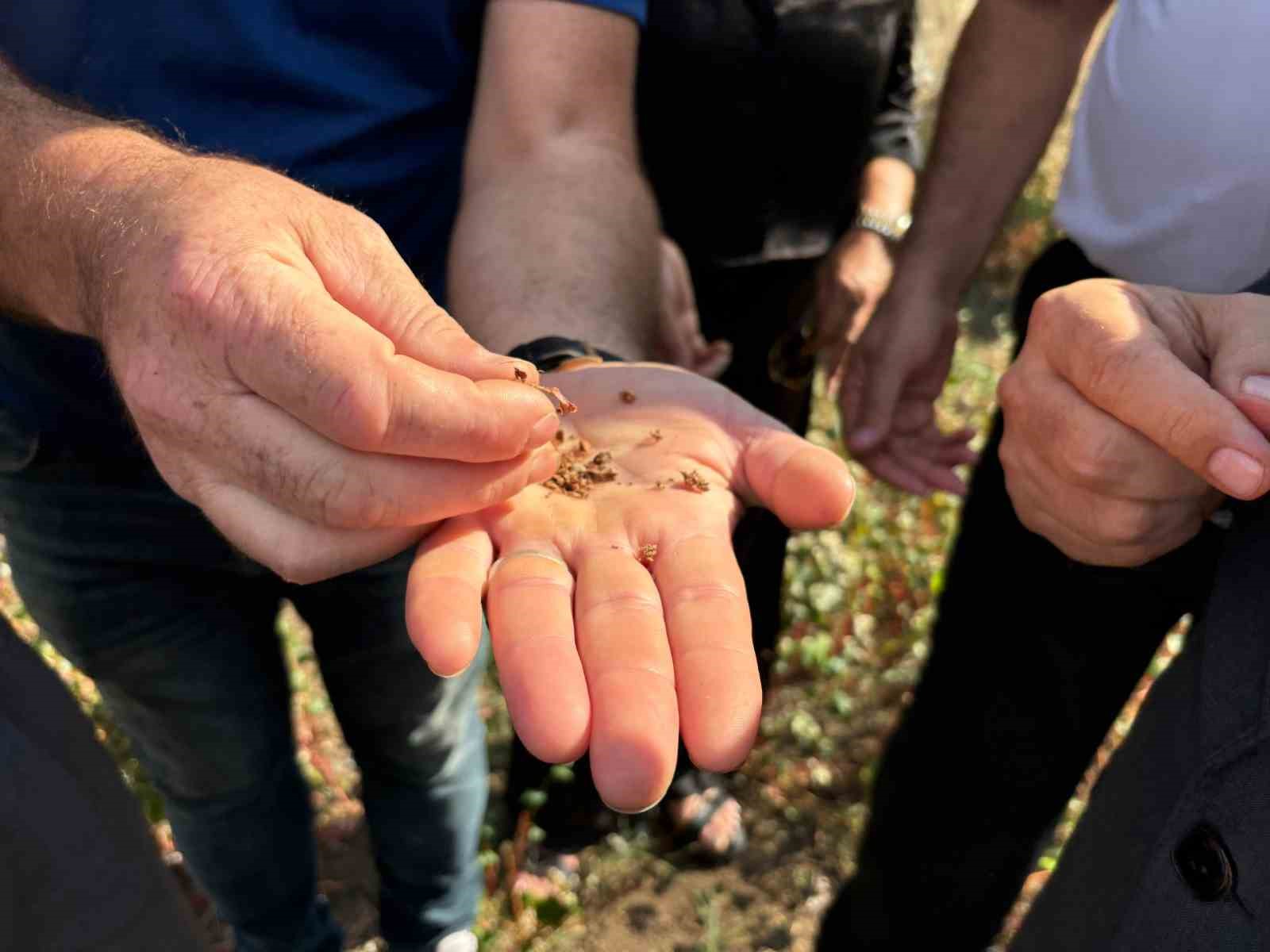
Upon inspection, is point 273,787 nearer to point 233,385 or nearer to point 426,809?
point 426,809

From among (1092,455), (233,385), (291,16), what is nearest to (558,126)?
(291,16)

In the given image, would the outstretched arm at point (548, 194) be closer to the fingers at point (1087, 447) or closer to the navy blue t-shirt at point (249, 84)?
the navy blue t-shirt at point (249, 84)

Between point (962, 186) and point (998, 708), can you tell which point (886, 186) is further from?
point (998, 708)

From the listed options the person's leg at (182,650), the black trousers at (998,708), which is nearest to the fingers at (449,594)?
the person's leg at (182,650)

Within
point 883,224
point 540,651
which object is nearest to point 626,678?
point 540,651

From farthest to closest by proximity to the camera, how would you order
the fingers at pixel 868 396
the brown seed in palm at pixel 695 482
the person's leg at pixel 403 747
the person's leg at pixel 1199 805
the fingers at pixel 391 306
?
1. the fingers at pixel 868 396
2. the person's leg at pixel 403 747
3. the brown seed in palm at pixel 695 482
4. the fingers at pixel 391 306
5. the person's leg at pixel 1199 805

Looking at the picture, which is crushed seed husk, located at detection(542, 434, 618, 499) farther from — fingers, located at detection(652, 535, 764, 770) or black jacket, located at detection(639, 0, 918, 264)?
black jacket, located at detection(639, 0, 918, 264)
